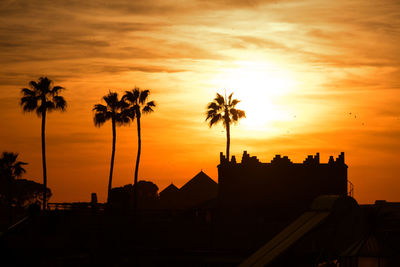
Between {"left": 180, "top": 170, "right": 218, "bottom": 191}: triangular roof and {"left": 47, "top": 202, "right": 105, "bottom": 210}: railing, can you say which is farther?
{"left": 180, "top": 170, "right": 218, "bottom": 191}: triangular roof

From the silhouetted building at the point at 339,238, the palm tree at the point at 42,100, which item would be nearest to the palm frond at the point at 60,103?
the palm tree at the point at 42,100

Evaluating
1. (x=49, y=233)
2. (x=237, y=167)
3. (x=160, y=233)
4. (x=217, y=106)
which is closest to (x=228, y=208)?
(x=237, y=167)

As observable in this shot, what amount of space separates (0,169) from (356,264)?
63841 millimetres

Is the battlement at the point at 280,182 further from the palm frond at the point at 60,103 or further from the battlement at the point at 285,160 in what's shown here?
the palm frond at the point at 60,103

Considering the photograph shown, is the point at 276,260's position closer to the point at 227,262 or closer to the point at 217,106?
the point at 227,262

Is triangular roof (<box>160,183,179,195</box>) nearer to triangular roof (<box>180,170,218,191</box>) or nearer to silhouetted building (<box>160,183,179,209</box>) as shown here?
silhouetted building (<box>160,183,179,209</box>)

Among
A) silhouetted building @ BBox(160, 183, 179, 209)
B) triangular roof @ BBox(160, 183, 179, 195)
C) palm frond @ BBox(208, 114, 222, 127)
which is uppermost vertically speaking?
palm frond @ BBox(208, 114, 222, 127)

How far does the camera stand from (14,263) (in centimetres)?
4066

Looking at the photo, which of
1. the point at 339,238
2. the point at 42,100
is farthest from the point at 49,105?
the point at 339,238

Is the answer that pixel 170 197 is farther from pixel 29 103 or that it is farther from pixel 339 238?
pixel 339 238

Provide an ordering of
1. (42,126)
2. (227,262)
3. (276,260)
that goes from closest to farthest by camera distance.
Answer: (276,260), (227,262), (42,126)

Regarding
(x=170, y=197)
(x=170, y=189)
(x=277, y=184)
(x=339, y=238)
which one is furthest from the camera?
(x=170, y=189)

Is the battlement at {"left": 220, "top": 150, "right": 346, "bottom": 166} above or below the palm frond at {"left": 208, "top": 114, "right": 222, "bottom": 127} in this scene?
below

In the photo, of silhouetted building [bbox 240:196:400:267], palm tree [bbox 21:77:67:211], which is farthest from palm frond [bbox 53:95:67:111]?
silhouetted building [bbox 240:196:400:267]
